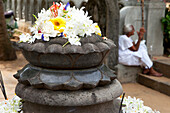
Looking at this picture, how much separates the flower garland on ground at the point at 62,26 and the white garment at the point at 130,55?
368 centimetres

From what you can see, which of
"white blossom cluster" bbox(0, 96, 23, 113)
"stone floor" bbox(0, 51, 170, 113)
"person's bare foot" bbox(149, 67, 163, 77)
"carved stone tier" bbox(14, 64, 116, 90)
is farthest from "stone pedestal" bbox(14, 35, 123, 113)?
"person's bare foot" bbox(149, 67, 163, 77)

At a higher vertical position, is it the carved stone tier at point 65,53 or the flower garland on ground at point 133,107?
the carved stone tier at point 65,53

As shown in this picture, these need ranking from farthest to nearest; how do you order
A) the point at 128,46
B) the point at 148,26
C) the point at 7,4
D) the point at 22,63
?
the point at 7,4
the point at 22,63
the point at 148,26
the point at 128,46

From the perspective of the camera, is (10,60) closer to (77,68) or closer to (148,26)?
(148,26)

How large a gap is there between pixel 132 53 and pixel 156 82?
892 millimetres

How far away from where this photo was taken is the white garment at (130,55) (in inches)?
240

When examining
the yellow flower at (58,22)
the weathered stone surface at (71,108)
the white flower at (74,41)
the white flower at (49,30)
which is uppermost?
the yellow flower at (58,22)

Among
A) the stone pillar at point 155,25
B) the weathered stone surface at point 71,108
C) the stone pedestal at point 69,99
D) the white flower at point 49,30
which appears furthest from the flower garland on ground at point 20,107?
the stone pillar at point 155,25

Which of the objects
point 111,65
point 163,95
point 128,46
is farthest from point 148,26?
point 163,95

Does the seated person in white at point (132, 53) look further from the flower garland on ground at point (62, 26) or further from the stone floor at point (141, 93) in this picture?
the flower garland on ground at point (62, 26)

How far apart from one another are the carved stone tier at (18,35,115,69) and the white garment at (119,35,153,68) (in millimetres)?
3761

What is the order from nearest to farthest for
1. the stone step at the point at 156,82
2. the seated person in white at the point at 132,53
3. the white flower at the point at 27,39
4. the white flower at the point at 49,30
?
the white flower at the point at 49,30 → the white flower at the point at 27,39 → the stone step at the point at 156,82 → the seated person in white at the point at 132,53

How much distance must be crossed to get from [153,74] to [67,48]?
4431mm

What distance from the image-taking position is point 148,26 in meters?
7.15
